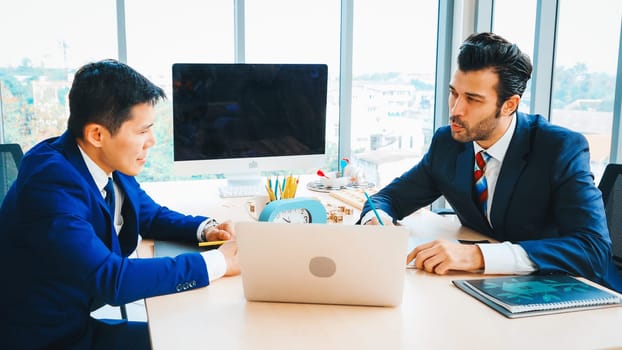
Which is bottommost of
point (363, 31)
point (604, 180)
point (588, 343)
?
point (588, 343)

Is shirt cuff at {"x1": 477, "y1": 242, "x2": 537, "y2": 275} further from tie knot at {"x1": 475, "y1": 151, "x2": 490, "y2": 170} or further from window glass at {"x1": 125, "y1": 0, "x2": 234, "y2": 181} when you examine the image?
window glass at {"x1": 125, "y1": 0, "x2": 234, "y2": 181}

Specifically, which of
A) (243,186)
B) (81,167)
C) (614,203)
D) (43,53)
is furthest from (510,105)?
(43,53)

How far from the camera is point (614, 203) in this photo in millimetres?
1829

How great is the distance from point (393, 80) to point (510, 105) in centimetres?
176

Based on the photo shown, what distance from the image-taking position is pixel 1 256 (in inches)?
50.0

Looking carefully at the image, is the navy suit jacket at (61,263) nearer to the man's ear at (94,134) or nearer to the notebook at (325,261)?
the man's ear at (94,134)

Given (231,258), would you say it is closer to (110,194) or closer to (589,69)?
(110,194)

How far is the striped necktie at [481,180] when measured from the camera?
180cm

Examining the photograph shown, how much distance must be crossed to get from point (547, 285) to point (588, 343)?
28 centimetres

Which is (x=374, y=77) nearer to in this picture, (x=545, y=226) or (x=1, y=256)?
(x=545, y=226)

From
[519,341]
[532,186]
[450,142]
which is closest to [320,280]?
[519,341]

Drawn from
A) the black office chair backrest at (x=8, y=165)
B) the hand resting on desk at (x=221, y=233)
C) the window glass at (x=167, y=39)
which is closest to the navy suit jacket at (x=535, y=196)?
the hand resting on desk at (x=221, y=233)

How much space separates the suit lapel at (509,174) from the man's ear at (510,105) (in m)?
0.07

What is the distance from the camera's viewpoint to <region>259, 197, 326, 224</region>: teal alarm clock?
5.00 ft
